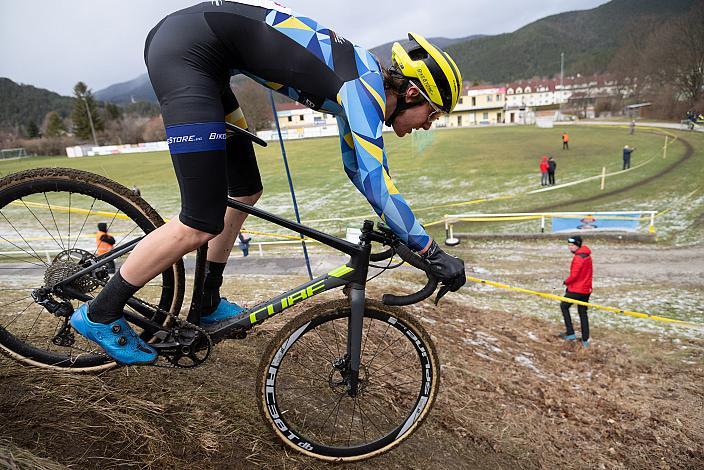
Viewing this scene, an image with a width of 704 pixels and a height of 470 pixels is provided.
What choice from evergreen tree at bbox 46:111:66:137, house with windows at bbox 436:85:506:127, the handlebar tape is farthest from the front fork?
house with windows at bbox 436:85:506:127

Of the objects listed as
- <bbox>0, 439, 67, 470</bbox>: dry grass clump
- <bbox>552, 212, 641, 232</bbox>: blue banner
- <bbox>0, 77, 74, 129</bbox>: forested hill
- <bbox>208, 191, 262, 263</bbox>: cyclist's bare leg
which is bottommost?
<bbox>552, 212, 641, 232</bbox>: blue banner

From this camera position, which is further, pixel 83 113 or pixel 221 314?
pixel 83 113

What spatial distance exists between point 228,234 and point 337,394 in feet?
4.72

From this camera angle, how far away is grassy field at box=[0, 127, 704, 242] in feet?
73.5

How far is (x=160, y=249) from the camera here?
→ 2375mm

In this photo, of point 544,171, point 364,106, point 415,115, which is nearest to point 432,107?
point 415,115

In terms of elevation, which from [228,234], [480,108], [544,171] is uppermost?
[480,108]

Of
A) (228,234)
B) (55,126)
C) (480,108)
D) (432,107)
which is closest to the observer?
(432,107)

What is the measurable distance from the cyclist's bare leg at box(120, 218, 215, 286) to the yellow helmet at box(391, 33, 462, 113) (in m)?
1.52

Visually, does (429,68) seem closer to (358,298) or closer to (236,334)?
(358,298)

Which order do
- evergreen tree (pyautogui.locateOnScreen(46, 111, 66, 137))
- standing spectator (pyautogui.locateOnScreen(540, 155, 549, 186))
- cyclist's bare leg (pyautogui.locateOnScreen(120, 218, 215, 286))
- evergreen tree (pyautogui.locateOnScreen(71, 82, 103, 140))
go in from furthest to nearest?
evergreen tree (pyautogui.locateOnScreen(46, 111, 66, 137)) → evergreen tree (pyautogui.locateOnScreen(71, 82, 103, 140)) → standing spectator (pyautogui.locateOnScreen(540, 155, 549, 186)) → cyclist's bare leg (pyautogui.locateOnScreen(120, 218, 215, 286))

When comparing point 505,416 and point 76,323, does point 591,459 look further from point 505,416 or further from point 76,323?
point 76,323

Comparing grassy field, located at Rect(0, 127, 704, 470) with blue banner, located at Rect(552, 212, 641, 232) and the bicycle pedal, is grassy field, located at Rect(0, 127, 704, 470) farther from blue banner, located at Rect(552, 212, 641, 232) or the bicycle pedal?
blue banner, located at Rect(552, 212, 641, 232)

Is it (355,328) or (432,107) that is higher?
(432,107)
